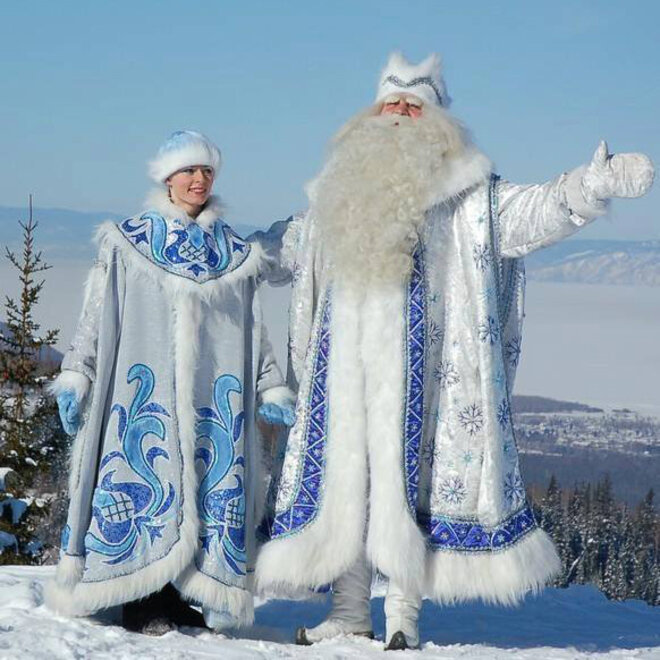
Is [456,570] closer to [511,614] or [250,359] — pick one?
[250,359]

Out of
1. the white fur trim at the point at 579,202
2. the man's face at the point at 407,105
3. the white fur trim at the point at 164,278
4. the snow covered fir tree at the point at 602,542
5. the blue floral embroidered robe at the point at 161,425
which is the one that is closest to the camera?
the white fur trim at the point at 579,202

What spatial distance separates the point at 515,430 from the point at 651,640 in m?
1.43

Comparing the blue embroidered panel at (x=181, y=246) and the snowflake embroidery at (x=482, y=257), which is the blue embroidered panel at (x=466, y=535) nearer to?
the snowflake embroidery at (x=482, y=257)

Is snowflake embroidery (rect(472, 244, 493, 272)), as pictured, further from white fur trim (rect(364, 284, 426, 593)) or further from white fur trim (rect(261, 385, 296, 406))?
white fur trim (rect(261, 385, 296, 406))

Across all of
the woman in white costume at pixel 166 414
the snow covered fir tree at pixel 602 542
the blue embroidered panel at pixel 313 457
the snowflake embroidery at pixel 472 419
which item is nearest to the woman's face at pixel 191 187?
the woman in white costume at pixel 166 414

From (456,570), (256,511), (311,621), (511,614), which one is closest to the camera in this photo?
(456,570)

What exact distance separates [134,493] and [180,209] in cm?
114

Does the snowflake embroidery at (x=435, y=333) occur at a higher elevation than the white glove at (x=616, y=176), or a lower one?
lower

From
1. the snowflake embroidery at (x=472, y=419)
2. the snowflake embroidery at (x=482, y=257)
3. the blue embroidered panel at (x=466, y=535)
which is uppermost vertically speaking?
the snowflake embroidery at (x=482, y=257)

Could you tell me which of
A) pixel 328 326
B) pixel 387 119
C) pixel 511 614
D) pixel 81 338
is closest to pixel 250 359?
pixel 328 326

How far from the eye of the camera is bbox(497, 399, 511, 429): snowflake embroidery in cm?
461

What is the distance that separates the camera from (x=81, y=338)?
14.9 feet

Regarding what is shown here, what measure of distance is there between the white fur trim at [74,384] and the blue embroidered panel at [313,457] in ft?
2.88

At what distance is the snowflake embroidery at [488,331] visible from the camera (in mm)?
4586
